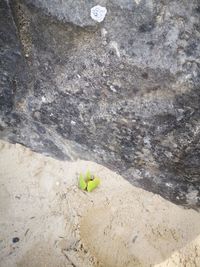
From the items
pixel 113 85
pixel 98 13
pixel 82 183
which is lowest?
pixel 82 183

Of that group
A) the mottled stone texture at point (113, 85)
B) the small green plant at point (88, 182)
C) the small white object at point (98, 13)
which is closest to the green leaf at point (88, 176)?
the small green plant at point (88, 182)

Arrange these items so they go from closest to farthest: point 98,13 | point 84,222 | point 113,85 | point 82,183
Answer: point 98,13 → point 113,85 → point 84,222 → point 82,183

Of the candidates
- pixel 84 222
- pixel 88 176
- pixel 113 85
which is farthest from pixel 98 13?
pixel 84 222

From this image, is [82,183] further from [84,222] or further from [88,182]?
[84,222]

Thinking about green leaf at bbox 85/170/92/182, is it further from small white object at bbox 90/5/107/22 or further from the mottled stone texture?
small white object at bbox 90/5/107/22

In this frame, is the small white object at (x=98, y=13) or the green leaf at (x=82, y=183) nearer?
the small white object at (x=98, y=13)

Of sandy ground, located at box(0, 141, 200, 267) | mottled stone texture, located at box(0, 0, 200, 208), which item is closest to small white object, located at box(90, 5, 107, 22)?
mottled stone texture, located at box(0, 0, 200, 208)

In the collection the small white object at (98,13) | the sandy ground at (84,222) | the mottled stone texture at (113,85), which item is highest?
the small white object at (98,13)

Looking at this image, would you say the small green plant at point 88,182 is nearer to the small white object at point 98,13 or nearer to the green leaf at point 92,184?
the green leaf at point 92,184
